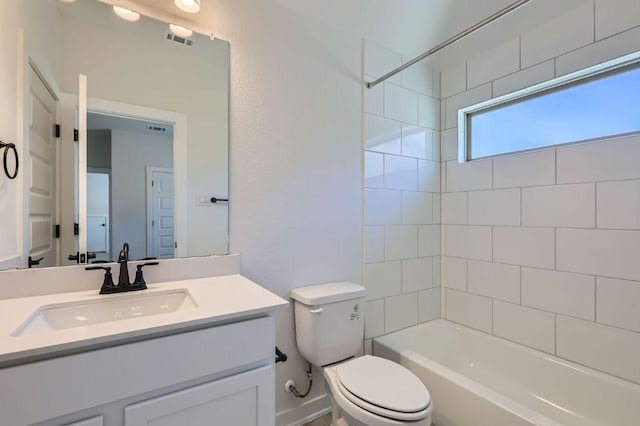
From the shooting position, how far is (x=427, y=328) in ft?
7.27

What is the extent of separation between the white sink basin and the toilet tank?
0.63 metres

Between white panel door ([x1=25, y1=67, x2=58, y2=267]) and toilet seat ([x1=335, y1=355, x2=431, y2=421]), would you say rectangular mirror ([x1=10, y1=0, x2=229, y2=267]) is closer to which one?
white panel door ([x1=25, y1=67, x2=58, y2=267])

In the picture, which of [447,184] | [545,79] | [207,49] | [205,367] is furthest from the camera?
[447,184]

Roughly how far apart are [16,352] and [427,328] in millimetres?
2176

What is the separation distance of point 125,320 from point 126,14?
1.28 metres

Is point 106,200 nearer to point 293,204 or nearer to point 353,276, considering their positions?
point 293,204

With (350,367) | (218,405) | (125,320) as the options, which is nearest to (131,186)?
(125,320)

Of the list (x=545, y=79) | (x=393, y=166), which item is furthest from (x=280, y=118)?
(x=545, y=79)

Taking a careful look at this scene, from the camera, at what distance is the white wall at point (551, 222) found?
154cm

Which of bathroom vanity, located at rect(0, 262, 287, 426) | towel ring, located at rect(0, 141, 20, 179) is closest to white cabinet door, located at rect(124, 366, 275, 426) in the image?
bathroom vanity, located at rect(0, 262, 287, 426)

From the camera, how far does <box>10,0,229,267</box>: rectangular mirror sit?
3.92ft

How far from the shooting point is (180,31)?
1.45m

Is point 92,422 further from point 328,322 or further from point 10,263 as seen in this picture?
point 328,322

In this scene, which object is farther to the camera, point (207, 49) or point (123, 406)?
point (207, 49)
